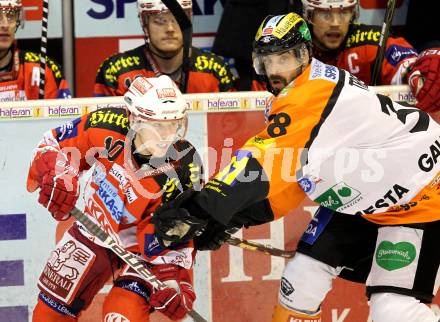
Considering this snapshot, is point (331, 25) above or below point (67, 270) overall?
above

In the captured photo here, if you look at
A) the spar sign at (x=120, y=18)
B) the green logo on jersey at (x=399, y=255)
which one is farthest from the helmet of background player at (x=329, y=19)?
the green logo on jersey at (x=399, y=255)

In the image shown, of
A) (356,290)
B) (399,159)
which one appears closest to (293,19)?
(399,159)

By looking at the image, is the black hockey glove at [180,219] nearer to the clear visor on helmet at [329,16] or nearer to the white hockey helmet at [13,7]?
the clear visor on helmet at [329,16]

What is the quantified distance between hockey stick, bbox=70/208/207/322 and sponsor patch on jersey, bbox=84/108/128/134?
12.9 inches

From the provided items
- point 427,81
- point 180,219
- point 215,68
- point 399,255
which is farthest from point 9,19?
point 399,255

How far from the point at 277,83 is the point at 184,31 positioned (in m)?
1.10

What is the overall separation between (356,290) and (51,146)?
1.46 meters

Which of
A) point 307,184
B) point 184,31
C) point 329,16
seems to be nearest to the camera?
point 307,184

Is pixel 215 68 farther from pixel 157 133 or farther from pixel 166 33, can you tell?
pixel 157 133

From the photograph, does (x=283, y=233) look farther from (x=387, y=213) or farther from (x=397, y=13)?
(x=397, y=13)

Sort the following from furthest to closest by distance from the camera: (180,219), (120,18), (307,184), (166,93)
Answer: (120,18), (166,93), (307,184), (180,219)

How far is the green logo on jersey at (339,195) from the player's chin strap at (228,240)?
0.45m

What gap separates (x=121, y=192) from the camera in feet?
14.8

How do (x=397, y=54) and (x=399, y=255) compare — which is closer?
(x=399, y=255)
